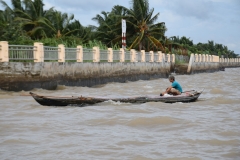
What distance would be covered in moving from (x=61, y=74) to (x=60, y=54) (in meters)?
1.09

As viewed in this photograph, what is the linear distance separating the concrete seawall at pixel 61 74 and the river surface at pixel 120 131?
3.69m

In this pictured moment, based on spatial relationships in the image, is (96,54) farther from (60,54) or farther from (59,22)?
(59,22)

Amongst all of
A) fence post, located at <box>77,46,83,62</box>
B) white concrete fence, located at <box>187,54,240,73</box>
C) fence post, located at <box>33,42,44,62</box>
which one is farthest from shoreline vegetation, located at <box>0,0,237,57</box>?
fence post, located at <box>33,42,44,62</box>

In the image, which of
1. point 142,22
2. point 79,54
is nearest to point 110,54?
point 79,54

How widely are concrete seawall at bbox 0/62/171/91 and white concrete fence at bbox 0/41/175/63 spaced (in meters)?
0.33

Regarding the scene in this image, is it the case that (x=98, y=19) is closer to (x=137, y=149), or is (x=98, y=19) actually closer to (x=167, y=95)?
(x=167, y=95)

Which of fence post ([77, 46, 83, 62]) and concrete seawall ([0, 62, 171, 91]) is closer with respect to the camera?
concrete seawall ([0, 62, 171, 91])

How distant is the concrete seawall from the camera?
17188mm

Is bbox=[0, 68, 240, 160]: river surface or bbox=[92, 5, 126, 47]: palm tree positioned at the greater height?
bbox=[92, 5, 126, 47]: palm tree

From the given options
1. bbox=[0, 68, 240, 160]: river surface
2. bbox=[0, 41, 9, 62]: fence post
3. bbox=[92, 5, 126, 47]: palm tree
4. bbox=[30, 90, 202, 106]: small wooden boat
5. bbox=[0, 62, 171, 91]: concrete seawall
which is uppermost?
bbox=[92, 5, 126, 47]: palm tree

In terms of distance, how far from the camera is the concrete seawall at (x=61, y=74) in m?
17.2

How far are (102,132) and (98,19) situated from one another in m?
35.6

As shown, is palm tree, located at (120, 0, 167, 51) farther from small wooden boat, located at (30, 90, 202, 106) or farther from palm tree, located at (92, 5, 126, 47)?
small wooden boat, located at (30, 90, 202, 106)

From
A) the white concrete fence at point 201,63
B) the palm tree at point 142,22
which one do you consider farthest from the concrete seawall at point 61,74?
the white concrete fence at point 201,63
